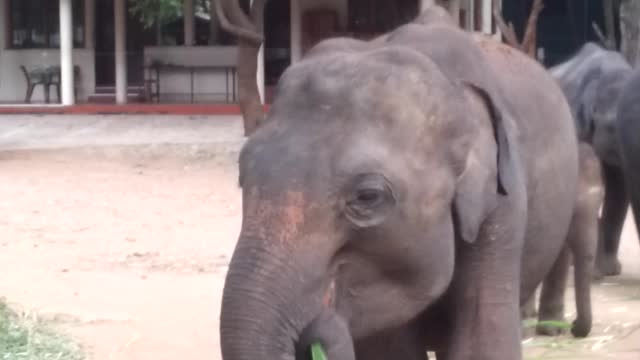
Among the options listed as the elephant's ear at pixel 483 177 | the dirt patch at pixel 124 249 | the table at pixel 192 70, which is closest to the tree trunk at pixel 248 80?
the dirt patch at pixel 124 249

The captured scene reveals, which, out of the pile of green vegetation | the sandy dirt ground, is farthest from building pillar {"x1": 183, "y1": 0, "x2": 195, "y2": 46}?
the pile of green vegetation

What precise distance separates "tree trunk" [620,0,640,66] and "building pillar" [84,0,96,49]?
13.1 metres

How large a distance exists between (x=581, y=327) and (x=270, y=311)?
4470mm

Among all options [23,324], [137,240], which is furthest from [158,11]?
[23,324]

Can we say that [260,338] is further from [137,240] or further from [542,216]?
[137,240]

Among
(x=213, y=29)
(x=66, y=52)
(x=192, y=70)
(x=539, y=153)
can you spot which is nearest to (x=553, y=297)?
(x=539, y=153)

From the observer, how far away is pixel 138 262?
11.9 meters

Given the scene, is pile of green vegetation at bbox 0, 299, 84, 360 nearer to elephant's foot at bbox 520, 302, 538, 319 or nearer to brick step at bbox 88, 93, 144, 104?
elephant's foot at bbox 520, 302, 538, 319

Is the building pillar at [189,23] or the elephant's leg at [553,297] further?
the building pillar at [189,23]

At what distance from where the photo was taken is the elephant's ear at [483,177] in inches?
174

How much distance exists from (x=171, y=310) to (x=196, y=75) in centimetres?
2182

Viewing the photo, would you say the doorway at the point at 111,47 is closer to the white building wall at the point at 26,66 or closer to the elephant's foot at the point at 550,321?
the white building wall at the point at 26,66

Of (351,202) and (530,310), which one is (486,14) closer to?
(530,310)

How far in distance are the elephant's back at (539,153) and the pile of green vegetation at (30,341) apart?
276 cm
